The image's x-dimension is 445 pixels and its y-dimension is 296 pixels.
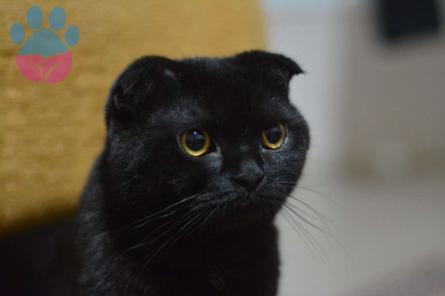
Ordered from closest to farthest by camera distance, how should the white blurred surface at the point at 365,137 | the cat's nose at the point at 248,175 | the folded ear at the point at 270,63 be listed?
the cat's nose at the point at 248,175
the folded ear at the point at 270,63
the white blurred surface at the point at 365,137

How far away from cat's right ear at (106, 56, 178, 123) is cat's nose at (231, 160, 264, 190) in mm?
155

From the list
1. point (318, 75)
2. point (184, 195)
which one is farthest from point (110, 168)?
point (318, 75)

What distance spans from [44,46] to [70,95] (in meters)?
0.13

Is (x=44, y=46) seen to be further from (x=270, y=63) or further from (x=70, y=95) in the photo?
(x=270, y=63)

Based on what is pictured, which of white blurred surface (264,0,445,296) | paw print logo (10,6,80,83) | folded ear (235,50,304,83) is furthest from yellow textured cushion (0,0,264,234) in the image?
white blurred surface (264,0,445,296)

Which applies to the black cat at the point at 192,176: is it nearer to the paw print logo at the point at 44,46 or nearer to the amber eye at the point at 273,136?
the amber eye at the point at 273,136

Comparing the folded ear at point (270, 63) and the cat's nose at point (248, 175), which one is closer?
the cat's nose at point (248, 175)

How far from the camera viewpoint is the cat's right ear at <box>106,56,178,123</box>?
662 mm

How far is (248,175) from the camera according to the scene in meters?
0.65

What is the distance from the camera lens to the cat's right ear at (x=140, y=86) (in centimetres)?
66

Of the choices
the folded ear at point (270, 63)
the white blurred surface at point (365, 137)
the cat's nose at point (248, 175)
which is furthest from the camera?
the white blurred surface at point (365, 137)

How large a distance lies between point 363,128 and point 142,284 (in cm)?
238

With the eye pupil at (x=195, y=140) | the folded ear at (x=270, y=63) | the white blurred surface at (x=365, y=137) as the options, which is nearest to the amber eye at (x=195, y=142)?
the eye pupil at (x=195, y=140)

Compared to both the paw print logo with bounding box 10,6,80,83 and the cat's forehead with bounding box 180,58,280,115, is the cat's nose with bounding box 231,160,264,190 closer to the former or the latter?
the cat's forehead with bounding box 180,58,280,115
